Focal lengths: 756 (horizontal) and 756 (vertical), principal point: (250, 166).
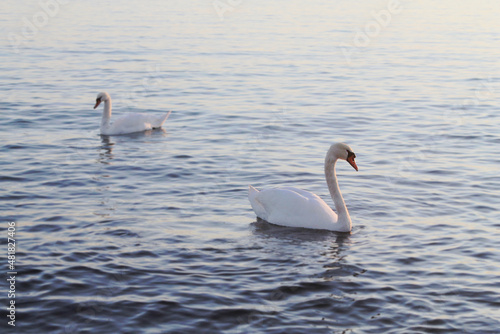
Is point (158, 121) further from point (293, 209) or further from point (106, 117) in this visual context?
point (293, 209)

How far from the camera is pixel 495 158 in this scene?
15.8 m

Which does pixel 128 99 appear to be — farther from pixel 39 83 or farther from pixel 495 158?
pixel 495 158

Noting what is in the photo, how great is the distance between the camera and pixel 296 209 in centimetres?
1157

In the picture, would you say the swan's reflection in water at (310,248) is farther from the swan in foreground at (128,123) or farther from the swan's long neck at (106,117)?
the swan's long neck at (106,117)

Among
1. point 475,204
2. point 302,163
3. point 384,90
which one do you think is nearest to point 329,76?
point 384,90

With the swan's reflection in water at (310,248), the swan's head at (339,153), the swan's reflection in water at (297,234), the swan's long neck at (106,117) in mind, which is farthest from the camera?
the swan's long neck at (106,117)

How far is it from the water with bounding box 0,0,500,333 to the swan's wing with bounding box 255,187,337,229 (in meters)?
0.20

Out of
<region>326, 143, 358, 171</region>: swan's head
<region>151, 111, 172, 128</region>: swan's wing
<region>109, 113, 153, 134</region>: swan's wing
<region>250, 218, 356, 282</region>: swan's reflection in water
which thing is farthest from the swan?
<region>151, 111, 172, 128</region>: swan's wing

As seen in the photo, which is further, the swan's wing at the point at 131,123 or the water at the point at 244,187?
the swan's wing at the point at 131,123

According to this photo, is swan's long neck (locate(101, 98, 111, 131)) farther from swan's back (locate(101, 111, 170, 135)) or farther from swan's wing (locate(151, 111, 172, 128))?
swan's wing (locate(151, 111, 172, 128))

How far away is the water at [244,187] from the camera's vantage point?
28.5 ft

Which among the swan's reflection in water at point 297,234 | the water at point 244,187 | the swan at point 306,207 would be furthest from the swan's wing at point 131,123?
the swan's reflection in water at point 297,234

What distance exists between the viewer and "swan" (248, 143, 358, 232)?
452 inches

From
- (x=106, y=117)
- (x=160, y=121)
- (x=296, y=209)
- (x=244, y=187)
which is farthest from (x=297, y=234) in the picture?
(x=106, y=117)
